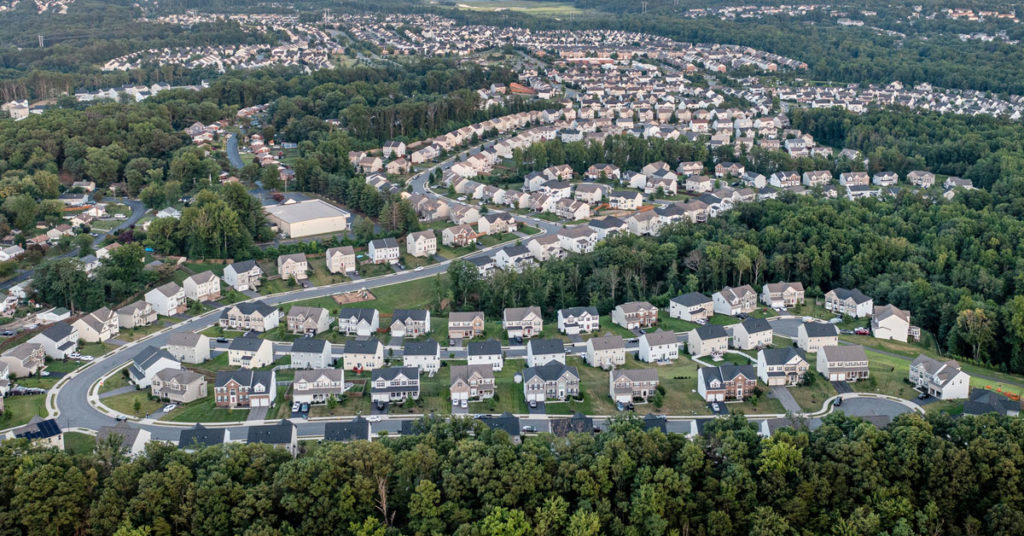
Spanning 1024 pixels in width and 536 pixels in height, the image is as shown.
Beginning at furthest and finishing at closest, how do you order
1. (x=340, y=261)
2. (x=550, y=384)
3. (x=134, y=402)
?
1. (x=340, y=261)
2. (x=550, y=384)
3. (x=134, y=402)

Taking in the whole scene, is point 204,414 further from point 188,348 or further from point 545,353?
point 545,353

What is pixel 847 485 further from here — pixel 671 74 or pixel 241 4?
pixel 241 4

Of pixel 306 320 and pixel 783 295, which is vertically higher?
pixel 783 295

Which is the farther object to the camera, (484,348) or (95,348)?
(95,348)

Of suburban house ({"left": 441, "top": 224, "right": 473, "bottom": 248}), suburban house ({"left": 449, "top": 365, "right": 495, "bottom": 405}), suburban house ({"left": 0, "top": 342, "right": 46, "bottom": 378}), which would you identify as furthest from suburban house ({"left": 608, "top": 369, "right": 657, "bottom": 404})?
suburban house ({"left": 0, "top": 342, "right": 46, "bottom": 378})

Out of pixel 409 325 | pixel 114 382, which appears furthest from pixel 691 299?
pixel 114 382

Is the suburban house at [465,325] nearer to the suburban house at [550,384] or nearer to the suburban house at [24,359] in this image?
the suburban house at [550,384]

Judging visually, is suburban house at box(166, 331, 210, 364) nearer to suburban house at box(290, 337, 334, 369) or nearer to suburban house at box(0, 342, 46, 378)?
suburban house at box(290, 337, 334, 369)
